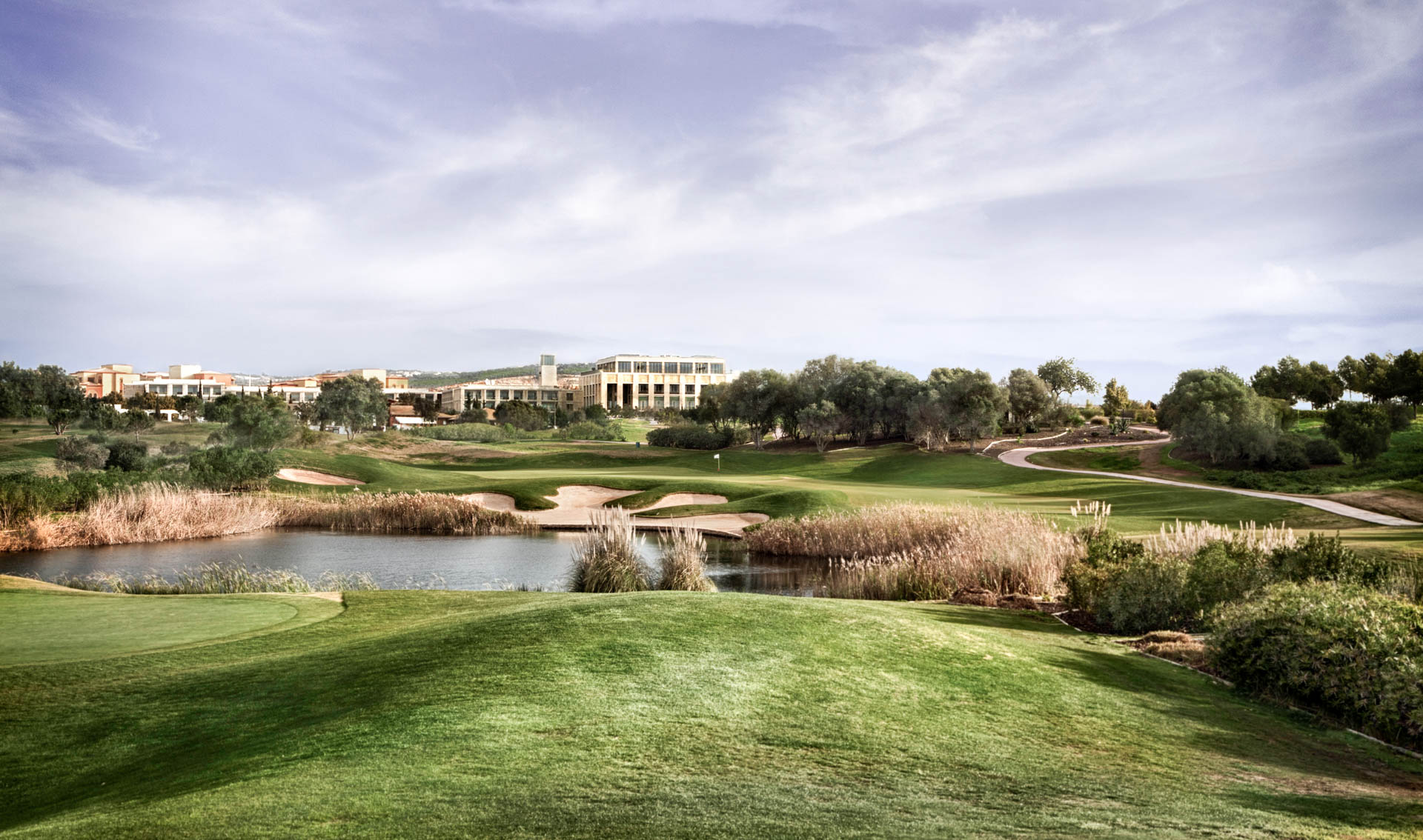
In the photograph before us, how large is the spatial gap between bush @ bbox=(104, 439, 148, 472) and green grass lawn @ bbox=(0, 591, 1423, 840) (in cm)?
2713

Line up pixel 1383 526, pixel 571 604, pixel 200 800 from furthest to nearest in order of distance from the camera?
pixel 1383 526
pixel 571 604
pixel 200 800

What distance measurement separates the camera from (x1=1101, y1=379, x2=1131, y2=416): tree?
79.1 m

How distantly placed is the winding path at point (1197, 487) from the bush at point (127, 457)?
37064 millimetres

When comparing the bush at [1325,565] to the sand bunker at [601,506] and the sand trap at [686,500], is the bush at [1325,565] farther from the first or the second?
the sand trap at [686,500]

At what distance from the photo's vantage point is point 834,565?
22.8 m

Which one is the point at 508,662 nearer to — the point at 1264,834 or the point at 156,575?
the point at 1264,834

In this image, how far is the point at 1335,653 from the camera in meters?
8.30

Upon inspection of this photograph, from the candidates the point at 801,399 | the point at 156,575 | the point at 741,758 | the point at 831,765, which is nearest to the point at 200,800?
the point at 741,758

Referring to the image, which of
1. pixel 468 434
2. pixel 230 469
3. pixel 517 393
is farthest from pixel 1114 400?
pixel 517 393

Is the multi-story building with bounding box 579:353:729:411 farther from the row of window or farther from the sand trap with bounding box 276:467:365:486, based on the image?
the sand trap with bounding box 276:467:365:486

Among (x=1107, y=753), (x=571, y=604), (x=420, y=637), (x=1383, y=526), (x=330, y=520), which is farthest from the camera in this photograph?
(x=330, y=520)

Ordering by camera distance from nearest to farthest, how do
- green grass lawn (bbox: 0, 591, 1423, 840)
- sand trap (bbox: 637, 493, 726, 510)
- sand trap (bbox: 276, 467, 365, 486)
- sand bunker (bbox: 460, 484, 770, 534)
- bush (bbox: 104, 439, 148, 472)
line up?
green grass lawn (bbox: 0, 591, 1423, 840), sand bunker (bbox: 460, 484, 770, 534), sand trap (bbox: 637, 493, 726, 510), bush (bbox: 104, 439, 148, 472), sand trap (bbox: 276, 467, 365, 486)

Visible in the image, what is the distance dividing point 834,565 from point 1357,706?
15103 mm

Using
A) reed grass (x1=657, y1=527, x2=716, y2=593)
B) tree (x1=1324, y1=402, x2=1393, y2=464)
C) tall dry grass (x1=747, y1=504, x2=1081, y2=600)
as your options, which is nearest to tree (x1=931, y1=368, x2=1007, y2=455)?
tree (x1=1324, y1=402, x2=1393, y2=464)
